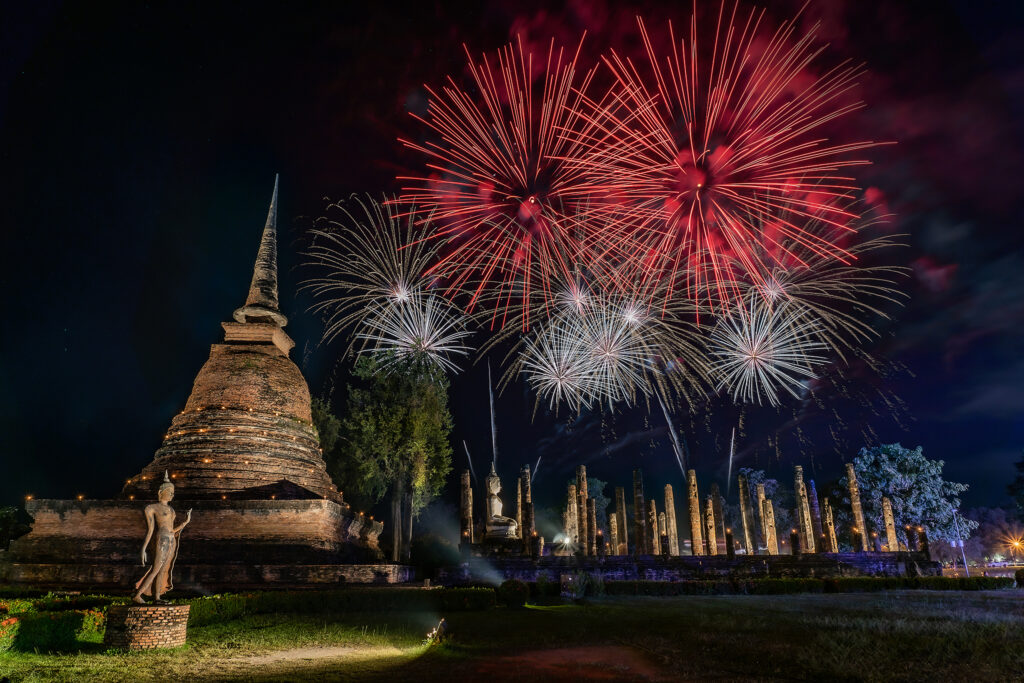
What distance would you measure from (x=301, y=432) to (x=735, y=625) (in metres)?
21.4

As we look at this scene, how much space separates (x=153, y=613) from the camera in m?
10.7

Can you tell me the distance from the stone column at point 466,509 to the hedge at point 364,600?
13.6m

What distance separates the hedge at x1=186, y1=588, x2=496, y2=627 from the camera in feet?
51.1

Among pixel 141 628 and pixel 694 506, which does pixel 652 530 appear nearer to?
pixel 694 506

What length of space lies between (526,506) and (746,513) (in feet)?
53.9

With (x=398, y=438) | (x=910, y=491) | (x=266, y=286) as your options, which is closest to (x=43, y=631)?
(x=266, y=286)

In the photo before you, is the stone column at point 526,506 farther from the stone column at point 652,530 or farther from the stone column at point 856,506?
the stone column at point 856,506

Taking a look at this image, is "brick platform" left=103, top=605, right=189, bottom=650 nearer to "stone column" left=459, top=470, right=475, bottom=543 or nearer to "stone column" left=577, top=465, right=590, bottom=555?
"stone column" left=459, top=470, right=475, bottom=543

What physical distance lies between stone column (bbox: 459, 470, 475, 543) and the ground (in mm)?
17304

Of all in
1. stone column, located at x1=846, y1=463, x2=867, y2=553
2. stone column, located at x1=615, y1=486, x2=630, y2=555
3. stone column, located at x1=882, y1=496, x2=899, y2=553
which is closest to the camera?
stone column, located at x1=846, y1=463, x2=867, y2=553

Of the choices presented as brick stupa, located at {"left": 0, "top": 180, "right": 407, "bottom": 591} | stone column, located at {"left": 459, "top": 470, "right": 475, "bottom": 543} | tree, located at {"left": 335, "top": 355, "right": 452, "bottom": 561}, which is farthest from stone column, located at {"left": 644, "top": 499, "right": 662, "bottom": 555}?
brick stupa, located at {"left": 0, "top": 180, "right": 407, "bottom": 591}

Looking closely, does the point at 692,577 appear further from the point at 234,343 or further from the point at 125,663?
the point at 234,343

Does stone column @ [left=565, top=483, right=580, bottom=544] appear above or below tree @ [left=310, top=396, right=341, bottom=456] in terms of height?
below

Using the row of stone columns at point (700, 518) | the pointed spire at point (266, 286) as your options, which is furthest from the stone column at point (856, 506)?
the pointed spire at point (266, 286)
